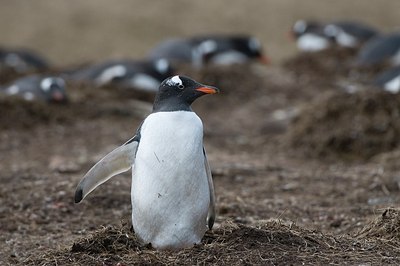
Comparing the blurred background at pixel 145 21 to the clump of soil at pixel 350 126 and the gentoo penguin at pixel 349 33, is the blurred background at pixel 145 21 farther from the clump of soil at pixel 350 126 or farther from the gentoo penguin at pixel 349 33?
the clump of soil at pixel 350 126

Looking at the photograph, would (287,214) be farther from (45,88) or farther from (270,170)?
(45,88)

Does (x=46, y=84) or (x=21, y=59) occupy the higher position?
(x=46, y=84)

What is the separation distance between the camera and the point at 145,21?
74.7 feet

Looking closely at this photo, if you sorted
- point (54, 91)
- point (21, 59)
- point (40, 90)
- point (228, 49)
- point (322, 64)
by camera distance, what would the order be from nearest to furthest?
point (54, 91) < point (40, 90) < point (322, 64) < point (21, 59) < point (228, 49)

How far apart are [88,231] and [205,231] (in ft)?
4.02

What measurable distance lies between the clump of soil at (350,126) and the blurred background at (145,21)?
10699mm

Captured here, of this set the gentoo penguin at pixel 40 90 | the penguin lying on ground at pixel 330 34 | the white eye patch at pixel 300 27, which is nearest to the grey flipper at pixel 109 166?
the gentoo penguin at pixel 40 90

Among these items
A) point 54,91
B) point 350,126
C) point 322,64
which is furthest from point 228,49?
point 350,126

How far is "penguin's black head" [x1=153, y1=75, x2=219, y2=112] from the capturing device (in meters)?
5.38

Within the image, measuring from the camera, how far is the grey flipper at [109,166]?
5441 mm

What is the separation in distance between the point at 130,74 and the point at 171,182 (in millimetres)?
8960

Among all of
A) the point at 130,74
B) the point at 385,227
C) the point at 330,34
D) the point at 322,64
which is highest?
the point at 385,227

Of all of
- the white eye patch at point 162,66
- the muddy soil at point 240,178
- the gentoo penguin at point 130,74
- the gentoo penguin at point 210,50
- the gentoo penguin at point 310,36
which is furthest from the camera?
the gentoo penguin at point 310,36

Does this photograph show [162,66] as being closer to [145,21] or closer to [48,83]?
[48,83]
